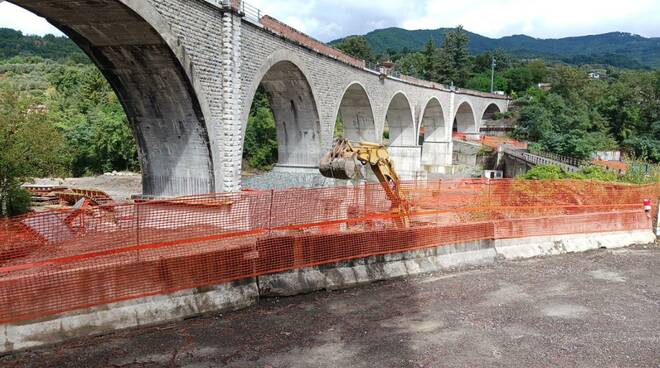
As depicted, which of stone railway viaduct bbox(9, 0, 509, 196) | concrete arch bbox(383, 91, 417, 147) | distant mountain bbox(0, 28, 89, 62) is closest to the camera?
stone railway viaduct bbox(9, 0, 509, 196)

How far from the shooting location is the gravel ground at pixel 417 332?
512 cm

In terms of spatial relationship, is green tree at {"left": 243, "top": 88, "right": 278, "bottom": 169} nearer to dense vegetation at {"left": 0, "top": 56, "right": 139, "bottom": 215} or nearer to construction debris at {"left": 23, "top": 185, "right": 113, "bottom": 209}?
dense vegetation at {"left": 0, "top": 56, "right": 139, "bottom": 215}

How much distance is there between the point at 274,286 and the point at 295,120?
50.0ft

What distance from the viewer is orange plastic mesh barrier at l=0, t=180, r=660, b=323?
5.51 meters

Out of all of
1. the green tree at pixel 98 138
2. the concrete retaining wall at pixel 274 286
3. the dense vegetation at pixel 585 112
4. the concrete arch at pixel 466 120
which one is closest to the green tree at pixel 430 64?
the dense vegetation at pixel 585 112

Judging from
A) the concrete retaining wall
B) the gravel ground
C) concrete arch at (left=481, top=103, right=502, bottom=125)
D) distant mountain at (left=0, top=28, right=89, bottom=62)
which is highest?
distant mountain at (left=0, top=28, right=89, bottom=62)

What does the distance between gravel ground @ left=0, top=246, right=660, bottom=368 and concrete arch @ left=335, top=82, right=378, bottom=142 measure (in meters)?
20.7

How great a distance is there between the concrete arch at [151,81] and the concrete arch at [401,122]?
77.5 ft

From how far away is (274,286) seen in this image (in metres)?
6.92

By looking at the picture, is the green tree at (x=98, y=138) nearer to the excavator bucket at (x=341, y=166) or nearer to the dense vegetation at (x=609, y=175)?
the dense vegetation at (x=609, y=175)

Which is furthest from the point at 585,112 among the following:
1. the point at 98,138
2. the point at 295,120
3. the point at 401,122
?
the point at 98,138

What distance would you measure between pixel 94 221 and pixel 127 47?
6.84m

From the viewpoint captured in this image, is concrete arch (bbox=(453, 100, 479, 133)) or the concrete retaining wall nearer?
the concrete retaining wall

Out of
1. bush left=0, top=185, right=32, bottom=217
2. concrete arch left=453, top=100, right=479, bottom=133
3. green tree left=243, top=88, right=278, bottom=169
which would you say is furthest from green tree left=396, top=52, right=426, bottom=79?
bush left=0, top=185, right=32, bottom=217
